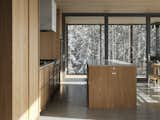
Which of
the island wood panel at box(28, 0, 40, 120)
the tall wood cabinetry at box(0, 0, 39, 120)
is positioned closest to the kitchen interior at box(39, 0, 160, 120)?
the island wood panel at box(28, 0, 40, 120)

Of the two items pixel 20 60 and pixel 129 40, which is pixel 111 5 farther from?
pixel 20 60

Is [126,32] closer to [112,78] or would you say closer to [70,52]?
[70,52]

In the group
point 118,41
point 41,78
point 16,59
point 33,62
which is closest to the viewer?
point 16,59

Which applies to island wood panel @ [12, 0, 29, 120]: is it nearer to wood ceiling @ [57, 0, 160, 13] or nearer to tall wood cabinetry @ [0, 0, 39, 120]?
tall wood cabinetry @ [0, 0, 39, 120]

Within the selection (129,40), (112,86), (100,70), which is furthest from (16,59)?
(129,40)

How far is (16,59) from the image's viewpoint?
3.31 m

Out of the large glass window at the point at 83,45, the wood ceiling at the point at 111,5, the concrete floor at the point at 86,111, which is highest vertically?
the wood ceiling at the point at 111,5

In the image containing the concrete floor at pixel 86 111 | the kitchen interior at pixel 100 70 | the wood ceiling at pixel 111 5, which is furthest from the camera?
the wood ceiling at pixel 111 5

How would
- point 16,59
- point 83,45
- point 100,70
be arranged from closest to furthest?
1. point 16,59
2. point 100,70
3. point 83,45

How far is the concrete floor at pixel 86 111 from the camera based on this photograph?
5.75m

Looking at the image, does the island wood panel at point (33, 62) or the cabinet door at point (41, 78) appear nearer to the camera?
the island wood panel at point (33, 62)

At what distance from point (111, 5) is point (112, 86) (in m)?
3.89

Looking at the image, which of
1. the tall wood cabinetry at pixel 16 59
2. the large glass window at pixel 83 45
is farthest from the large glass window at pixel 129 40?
the tall wood cabinetry at pixel 16 59

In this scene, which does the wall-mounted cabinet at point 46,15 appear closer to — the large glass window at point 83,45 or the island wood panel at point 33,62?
the island wood panel at point 33,62
